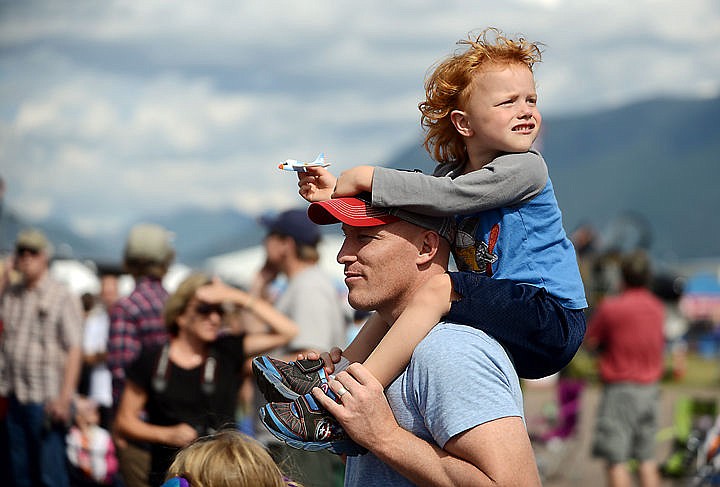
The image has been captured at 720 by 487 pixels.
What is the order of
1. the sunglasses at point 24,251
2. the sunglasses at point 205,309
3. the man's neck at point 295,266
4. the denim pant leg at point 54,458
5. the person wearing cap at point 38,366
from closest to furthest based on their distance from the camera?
the sunglasses at point 205,309, the man's neck at point 295,266, the denim pant leg at point 54,458, the person wearing cap at point 38,366, the sunglasses at point 24,251

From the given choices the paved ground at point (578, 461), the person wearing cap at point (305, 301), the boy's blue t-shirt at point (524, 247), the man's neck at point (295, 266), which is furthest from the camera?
the paved ground at point (578, 461)

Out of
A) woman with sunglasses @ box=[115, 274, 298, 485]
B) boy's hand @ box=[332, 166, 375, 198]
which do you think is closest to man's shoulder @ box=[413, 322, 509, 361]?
boy's hand @ box=[332, 166, 375, 198]

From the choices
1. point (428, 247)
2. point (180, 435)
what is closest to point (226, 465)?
point (428, 247)

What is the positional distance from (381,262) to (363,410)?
1.22 ft

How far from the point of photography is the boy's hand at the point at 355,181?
228 cm

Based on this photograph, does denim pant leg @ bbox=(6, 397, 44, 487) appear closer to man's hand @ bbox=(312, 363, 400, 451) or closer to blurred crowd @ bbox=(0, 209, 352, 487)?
blurred crowd @ bbox=(0, 209, 352, 487)

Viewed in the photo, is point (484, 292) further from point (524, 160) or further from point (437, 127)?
point (437, 127)

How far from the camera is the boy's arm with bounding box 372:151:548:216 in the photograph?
222cm

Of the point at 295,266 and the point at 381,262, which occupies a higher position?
the point at 381,262

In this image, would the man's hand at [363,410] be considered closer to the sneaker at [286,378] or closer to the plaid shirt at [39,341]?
the sneaker at [286,378]

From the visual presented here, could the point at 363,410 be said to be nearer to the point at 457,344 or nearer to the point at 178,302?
the point at 457,344

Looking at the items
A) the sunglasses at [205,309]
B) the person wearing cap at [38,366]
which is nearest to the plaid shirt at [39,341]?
the person wearing cap at [38,366]

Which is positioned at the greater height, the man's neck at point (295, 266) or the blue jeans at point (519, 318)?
the blue jeans at point (519, 318)

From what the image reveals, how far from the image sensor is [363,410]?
2.11 meters
